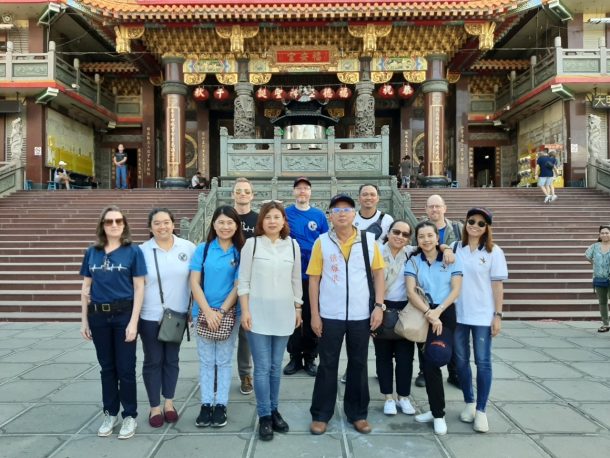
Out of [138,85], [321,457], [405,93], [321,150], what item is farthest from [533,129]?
[321,457]

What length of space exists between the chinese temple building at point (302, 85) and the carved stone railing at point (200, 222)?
51.5 inches

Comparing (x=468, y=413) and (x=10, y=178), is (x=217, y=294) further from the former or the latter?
(x=10, y=178)

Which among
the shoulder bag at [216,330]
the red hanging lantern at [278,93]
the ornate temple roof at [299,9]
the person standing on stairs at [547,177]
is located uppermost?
the ornate temple roof at [299,9]

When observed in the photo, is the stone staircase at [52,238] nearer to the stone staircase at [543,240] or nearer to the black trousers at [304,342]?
the black trousers at [304,342]

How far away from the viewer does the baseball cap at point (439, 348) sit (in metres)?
3.18

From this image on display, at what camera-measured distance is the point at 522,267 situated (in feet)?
28.2

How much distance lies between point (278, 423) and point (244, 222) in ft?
5.42

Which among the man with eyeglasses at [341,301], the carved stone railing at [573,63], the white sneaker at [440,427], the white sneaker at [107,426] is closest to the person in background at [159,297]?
the white sneaker at [107,426]

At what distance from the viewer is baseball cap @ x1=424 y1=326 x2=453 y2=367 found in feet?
10.4

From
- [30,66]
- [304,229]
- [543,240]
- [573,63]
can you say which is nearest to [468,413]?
[304,229]

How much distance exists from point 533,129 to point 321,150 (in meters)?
10.4

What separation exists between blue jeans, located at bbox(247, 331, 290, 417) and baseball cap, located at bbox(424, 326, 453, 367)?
3.38 feet

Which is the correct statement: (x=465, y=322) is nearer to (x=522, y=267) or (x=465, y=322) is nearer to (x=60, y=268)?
(x=522, y=267)

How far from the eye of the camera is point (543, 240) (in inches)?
379
